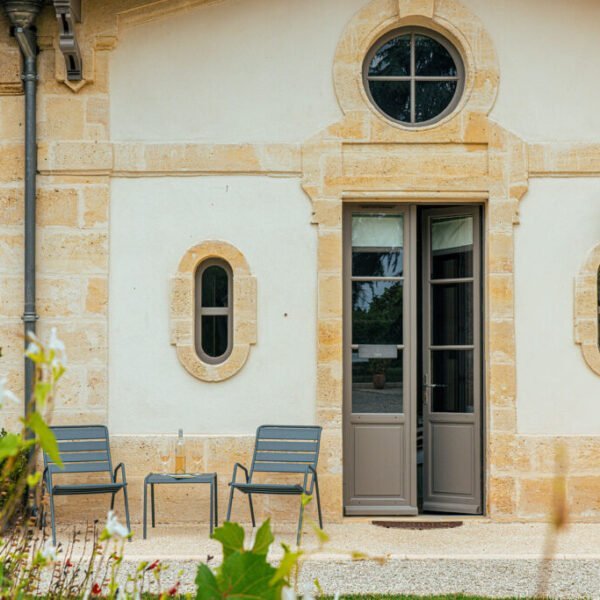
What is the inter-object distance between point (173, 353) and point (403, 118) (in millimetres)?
2625

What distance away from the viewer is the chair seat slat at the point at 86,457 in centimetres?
855

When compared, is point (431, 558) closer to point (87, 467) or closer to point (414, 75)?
point (87, 467)

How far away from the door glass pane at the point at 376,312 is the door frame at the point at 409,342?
0.22ft


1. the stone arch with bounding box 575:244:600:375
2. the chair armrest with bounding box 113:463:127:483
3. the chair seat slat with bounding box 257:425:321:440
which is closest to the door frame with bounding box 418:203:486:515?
the stone arch with bounding box 575:244:600:375

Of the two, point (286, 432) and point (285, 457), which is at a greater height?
point (286, 432)

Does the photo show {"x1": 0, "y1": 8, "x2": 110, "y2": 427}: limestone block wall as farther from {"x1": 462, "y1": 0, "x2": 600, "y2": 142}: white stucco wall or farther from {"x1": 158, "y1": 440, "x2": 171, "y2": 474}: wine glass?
{"x1": 462, "y1": 0, "x2": 600, "y2": 142}: white stucco wall

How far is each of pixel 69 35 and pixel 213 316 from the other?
94.5 inches

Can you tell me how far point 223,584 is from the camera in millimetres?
1517

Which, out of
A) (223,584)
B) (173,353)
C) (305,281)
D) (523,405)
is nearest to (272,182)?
(305,281)

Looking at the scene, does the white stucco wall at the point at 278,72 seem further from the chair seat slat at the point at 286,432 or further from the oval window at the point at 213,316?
the chair seat slat at the point at 286,432

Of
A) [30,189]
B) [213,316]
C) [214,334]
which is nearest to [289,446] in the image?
[214,334]

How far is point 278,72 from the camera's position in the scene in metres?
8.95

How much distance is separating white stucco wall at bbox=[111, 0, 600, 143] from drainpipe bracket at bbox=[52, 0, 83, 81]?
0.32 metres

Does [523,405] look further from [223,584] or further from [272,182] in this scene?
[223,584]
